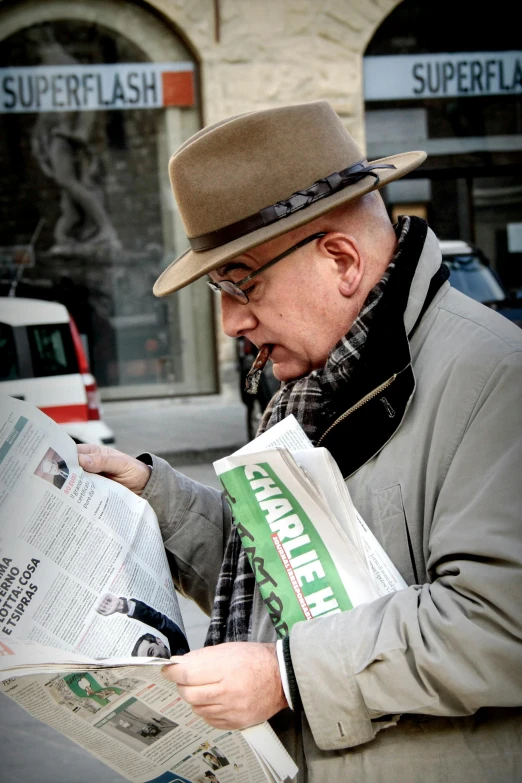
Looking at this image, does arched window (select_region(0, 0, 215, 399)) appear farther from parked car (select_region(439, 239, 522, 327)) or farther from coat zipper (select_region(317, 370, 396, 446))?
coat zipper (select_region(317, 370, 396, 446))

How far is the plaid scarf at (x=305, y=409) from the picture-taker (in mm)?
1558

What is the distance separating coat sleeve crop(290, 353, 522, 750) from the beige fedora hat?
0.46m

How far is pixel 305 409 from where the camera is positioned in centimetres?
164

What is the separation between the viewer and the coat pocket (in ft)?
4.68

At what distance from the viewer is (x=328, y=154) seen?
1.62m

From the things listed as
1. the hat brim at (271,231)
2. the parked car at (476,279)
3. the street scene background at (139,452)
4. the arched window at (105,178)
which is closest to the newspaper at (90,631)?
the hat brim at (271,231)

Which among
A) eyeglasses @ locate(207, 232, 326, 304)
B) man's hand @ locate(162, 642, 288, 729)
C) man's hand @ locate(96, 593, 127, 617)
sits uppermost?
eyeglasses @ locate(207, 232, 326, 304)

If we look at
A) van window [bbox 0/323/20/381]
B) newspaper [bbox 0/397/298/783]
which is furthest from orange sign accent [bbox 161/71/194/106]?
newspaper [bbox 0/397/298/783]

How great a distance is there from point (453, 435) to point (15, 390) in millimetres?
5197

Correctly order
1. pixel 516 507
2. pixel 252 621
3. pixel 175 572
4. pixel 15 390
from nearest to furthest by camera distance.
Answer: pixel 516 507 → pixel 252 621 → pixel 175 572 → pixel 15 390

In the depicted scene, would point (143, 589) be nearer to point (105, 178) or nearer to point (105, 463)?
point (105, 463)

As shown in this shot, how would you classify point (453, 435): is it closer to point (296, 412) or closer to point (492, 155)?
point (296, 412)

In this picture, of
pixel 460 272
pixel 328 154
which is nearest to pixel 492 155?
pixel 460 272

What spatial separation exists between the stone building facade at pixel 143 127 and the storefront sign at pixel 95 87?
24 mm
